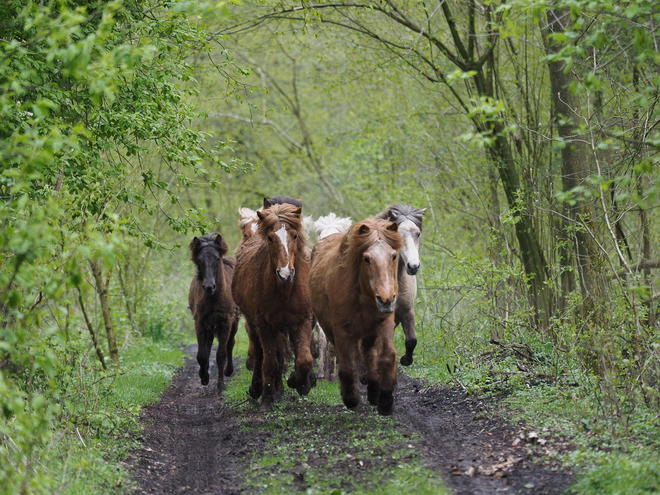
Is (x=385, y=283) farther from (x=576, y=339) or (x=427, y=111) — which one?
(x=427, y=111)

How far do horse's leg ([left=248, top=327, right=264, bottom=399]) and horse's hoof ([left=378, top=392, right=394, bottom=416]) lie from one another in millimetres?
2282

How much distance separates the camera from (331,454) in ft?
21.6

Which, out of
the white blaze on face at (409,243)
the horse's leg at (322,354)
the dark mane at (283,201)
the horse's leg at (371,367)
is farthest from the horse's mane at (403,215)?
the horse's leg at (322,354)

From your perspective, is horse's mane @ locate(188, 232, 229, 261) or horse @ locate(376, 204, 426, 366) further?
horse's mane @ locate(188, 232, 229, 261)

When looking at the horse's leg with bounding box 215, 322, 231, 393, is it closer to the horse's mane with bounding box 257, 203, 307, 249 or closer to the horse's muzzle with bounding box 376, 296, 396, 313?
the horse's mane with bounding box 257, 203, 307, 249

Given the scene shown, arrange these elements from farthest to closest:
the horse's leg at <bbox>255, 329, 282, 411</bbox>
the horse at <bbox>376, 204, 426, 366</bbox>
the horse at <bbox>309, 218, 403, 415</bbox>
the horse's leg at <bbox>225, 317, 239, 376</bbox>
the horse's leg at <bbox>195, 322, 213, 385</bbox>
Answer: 1. the horse's leg at <bbox>225, 317, 239, 376</bbox>
2. the horse's leg at <bbox>195, 322, 213, 385</bbox>
3. the horse at <bbox>376, 204, 426, 366</bbox>
4. the horse's leg at <bbox>255, 329, 282, 411</bbox>
5. the horse at <bbox>309, 218, 403, 415</bbox>

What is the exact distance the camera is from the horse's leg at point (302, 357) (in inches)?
339

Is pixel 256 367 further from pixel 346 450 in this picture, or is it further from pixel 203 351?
pixel 346 450

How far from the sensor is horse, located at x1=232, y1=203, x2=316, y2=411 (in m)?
8.56

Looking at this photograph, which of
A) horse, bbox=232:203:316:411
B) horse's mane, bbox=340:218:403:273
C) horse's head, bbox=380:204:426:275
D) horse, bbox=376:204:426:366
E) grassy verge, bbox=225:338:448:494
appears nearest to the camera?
grassy verge, bbox=225:338:448:494

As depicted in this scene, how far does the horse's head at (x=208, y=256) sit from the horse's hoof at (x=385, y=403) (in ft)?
13.4

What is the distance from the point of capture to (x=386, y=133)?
16969mm

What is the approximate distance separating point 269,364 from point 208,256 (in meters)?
2.92

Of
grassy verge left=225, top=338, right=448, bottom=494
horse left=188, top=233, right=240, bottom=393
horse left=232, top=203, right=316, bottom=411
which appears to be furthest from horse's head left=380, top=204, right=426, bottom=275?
horse left=188, top=233, right=240, bottom=393
